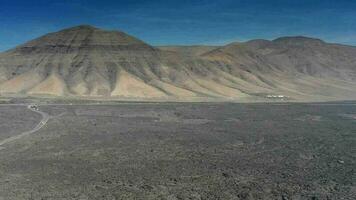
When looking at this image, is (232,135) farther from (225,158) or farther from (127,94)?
(127,94)

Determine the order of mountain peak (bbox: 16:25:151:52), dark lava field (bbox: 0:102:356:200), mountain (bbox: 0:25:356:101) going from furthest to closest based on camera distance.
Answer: mountain peak (bbox: 16:25:151:52) < mountain (bbox: 0:25:356:101) < dark lava field (bbox: 0:102:356:200)

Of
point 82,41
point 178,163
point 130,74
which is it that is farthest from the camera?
point 82,41

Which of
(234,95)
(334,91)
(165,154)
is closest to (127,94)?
(234,95)

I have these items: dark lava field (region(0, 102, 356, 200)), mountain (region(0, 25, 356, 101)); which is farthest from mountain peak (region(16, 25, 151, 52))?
dark lava field (region(0, 102, 356, 200))

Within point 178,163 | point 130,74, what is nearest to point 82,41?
point 130,74

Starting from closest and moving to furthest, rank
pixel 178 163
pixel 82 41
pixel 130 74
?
pixel 178 163 → pixel 130 74 → pixel 82 41

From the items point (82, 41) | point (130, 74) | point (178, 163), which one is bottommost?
point (178, 163)

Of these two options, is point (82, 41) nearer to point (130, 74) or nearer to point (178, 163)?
point (130, 74)

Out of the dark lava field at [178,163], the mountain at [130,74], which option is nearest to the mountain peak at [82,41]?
the mountain at [130,74]

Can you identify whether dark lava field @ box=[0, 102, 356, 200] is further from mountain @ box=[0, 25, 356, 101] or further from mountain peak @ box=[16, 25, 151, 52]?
mountain peak @ box=[16, 25, 151, 52]
